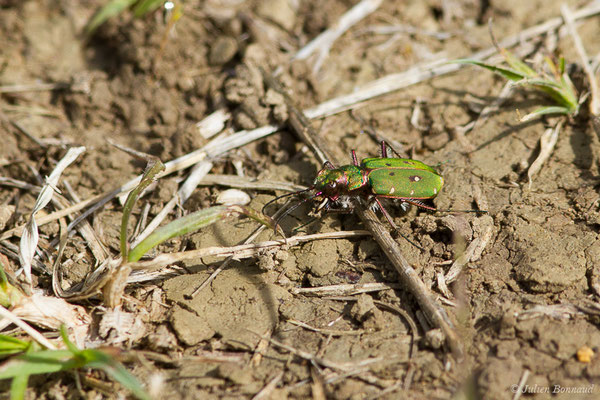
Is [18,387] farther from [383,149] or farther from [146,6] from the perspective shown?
[146,6]

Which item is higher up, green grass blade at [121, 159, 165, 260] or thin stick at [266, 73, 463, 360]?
green grass blade at [121, 159, 165, 260]

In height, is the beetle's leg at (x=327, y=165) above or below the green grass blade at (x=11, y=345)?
below

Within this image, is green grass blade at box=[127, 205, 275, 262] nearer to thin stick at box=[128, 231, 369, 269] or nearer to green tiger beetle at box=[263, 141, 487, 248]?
thin stick at box=[128, 231, 369, 269]

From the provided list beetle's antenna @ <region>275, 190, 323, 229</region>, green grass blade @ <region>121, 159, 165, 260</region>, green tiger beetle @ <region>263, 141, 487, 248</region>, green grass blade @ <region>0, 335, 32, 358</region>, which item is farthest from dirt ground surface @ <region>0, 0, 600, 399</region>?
green grass blade @ <region>121, 159, 165, 260</region>

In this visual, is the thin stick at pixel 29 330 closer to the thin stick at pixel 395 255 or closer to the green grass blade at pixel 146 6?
the thin stick at pixel 395 255

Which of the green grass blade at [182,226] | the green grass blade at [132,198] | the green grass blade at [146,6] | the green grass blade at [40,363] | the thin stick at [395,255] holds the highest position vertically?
the green grass blade at [146,6]

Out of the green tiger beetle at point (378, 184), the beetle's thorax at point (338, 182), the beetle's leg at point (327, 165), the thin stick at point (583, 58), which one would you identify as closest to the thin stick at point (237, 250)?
the green tiger beetle at point (378, 184)

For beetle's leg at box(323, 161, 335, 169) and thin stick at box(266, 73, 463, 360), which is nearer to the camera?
thin stick at box(266, 73, 463, 360)
